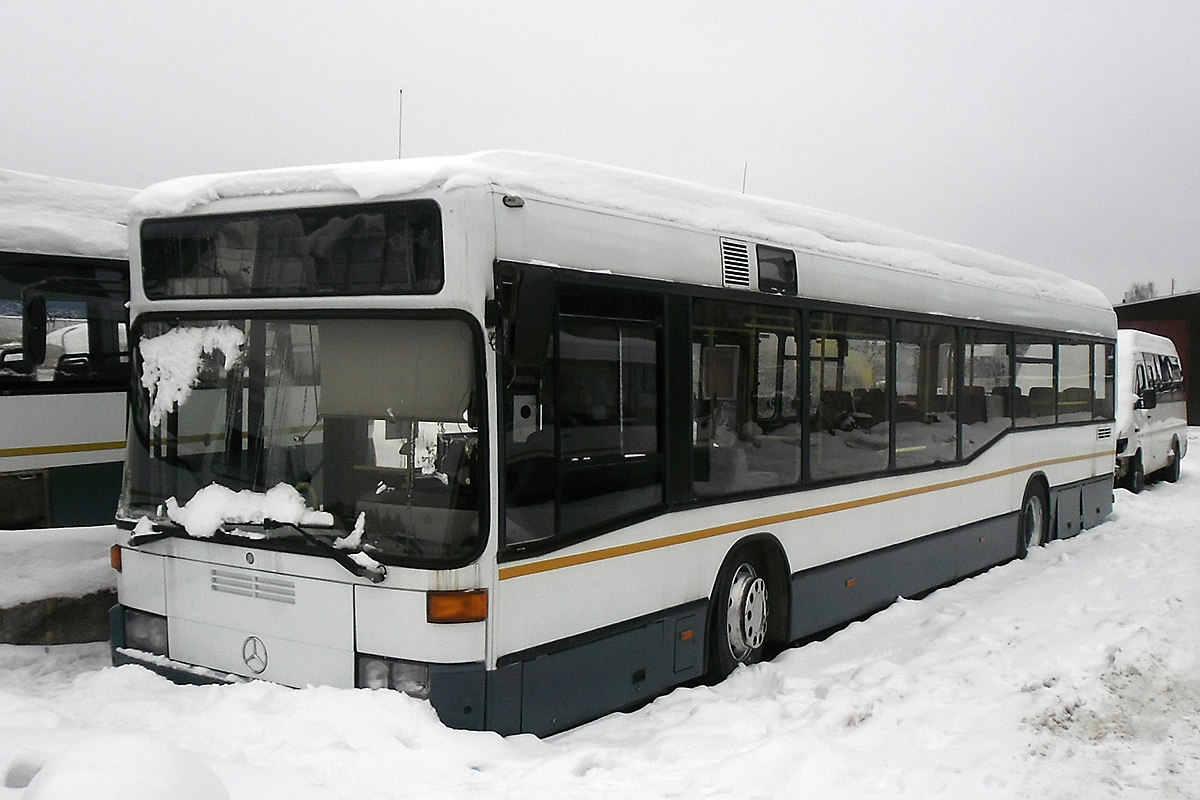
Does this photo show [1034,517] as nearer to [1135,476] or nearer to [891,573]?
[891,573]

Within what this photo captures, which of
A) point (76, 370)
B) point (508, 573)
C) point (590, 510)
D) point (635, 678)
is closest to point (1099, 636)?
point (635, 678)

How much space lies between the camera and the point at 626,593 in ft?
19.0

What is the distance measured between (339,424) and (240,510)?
2.26 ft

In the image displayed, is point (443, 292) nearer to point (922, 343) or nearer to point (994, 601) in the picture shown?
point (922, 343)

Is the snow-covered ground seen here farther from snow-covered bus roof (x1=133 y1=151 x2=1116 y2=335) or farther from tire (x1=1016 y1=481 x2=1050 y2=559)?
tire (x1=1016 y1=481 x2=1050 y2=559)

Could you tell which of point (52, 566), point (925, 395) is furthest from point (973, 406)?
point (52, 566)

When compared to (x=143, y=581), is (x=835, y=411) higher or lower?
higher

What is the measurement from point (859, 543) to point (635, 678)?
286 cm

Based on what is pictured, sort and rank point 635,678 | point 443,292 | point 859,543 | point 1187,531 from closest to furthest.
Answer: point 443,292
point 635,678
point 859,543
point 1187,531

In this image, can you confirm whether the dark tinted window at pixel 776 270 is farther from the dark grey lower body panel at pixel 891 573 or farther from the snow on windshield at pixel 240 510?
the snow on windshield at pixel 240 510

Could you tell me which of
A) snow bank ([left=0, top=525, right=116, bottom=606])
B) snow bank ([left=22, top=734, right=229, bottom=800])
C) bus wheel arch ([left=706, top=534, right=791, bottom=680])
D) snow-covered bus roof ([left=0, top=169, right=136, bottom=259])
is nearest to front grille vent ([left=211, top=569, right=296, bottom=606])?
snow bank ([left=22, top=734, right=229, bottom=800])

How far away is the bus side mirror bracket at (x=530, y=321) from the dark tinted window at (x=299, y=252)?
0.38 meters

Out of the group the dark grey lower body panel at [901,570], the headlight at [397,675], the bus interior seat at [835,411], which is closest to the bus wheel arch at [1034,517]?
the dark grey lower body panel at [901,570]

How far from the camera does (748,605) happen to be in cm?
688
